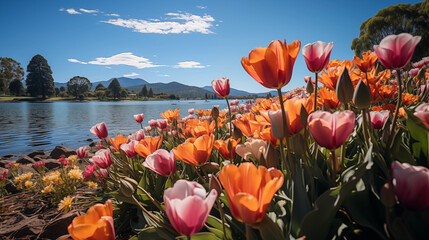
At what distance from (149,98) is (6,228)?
112 meters

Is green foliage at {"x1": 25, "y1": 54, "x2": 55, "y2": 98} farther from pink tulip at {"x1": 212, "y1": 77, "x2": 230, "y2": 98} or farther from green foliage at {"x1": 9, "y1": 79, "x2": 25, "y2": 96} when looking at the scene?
pink tulip at {"x1": 212, "y1": 77, "x2": 230, "y2": 98}

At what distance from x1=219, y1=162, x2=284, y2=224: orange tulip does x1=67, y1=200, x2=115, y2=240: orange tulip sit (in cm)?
41

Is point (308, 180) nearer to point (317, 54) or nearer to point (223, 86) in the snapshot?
point (317, 54)

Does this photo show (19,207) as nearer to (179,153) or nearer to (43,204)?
(43,204)

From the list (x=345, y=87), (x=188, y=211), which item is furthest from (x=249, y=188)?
(x=345, y=87)

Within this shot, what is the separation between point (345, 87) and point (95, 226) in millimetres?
1085

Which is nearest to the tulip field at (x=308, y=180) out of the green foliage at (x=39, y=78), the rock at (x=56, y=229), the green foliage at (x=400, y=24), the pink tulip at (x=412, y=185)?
the pink tulip at (x=412, y=185)

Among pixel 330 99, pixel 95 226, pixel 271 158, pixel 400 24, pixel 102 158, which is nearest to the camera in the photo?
pixel 95 226

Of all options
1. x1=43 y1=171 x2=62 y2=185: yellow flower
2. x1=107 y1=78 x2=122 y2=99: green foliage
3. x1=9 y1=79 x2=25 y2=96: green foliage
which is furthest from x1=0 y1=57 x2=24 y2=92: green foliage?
x1=43 y1=171 x2=62 y2=185: yellow flower

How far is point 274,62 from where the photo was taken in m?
0.90

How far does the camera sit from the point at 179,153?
115cm

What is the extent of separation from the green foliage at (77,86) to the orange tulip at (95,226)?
351 ft

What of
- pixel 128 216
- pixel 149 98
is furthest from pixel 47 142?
pixel 149 98

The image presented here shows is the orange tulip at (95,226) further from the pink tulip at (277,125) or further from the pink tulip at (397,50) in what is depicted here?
the pink tulip at (397,50)
